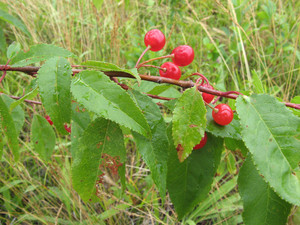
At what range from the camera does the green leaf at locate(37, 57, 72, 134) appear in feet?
1.85

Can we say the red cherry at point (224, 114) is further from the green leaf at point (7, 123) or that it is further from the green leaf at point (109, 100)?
the green leaf at point (7, 123)

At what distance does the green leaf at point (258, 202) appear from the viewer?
0.62m

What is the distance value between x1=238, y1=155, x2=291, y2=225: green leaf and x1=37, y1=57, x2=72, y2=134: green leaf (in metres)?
0.46

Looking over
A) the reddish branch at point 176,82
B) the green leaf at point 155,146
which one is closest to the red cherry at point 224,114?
the reddish branch at point 176,82

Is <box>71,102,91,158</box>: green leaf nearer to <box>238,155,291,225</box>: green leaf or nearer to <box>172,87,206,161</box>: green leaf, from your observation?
<box>172,87,206,161</box>: green leaf

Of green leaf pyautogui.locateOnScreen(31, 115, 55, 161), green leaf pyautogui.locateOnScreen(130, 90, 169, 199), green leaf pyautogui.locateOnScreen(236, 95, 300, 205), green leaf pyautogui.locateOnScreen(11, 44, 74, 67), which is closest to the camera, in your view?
green leaf pyautogui.locateOnScreen(236, 95, 300, 205)

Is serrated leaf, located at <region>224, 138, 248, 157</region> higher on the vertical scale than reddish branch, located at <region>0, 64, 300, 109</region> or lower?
lower

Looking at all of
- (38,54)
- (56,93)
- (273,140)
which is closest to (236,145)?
(273,140)

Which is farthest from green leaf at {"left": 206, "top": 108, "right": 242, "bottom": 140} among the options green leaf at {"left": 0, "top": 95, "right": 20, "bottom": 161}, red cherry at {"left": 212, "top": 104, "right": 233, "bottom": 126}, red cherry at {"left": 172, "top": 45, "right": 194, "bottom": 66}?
green leaf at {"left": 0, "top": 95, "right": 20, "bottom": 161}

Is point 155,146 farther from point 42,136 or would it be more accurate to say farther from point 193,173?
point 42,136

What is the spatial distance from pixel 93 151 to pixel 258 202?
0.44 metres

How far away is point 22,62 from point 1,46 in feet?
1.62

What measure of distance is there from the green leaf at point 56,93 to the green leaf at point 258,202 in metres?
0.46

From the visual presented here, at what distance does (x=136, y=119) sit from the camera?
557mm
